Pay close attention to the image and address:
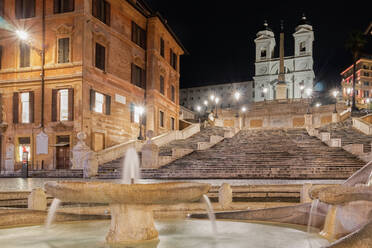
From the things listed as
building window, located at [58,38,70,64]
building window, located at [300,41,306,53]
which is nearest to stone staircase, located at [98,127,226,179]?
building window, located at [58,38,70,64]

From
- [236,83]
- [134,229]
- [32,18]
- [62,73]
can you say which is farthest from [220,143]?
[236,83]

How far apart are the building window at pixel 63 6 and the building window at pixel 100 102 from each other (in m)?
6.33

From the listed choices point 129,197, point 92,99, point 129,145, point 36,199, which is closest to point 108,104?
point 92,99

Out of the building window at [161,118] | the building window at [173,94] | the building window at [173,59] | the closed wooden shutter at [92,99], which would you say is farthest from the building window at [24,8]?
the building window at [173,94]

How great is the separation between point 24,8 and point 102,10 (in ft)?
19.2

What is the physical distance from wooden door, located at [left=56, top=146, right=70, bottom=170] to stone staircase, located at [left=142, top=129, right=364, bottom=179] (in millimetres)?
8673

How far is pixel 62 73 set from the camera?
25.6 meters

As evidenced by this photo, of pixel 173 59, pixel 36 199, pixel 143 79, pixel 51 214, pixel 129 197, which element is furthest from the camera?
pixel 173 59

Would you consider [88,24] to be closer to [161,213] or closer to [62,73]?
[62,73]

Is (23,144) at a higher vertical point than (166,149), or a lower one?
higher

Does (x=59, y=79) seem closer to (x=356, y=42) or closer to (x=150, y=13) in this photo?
(x=150, y=13)

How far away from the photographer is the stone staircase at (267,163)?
17172 mm

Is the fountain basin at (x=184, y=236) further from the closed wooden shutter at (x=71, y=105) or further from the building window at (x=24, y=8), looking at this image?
the building window at (x=24, y=8)

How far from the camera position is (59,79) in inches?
1006
